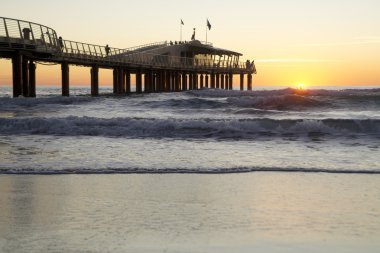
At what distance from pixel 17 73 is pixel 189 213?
73.9 feet

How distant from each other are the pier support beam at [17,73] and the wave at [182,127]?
11899mm

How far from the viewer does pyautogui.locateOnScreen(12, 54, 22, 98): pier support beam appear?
80.9ft

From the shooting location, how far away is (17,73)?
24984 mm

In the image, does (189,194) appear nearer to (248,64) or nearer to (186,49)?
(186,49)

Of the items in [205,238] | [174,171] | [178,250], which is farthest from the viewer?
[174,171]

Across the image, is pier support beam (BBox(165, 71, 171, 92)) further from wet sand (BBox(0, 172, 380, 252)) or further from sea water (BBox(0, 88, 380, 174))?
wet sand (BBox(0, 172, 380, 252))

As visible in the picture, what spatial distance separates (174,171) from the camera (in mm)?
6645

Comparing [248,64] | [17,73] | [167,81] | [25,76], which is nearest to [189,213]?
[17,73]

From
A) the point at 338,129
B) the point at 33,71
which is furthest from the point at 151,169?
the point at 33,71

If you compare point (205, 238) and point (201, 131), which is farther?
point (201, 131)

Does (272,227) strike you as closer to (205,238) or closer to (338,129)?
(205,238)

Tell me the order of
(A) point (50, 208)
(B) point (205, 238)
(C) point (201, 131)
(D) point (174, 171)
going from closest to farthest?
1. (B) point (205, 238)
2. (A) point (50, 208)
3. (D) point (174, 171)
4. (C) point (201, 131)

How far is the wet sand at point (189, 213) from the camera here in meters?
3.54

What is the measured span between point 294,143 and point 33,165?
563cm
